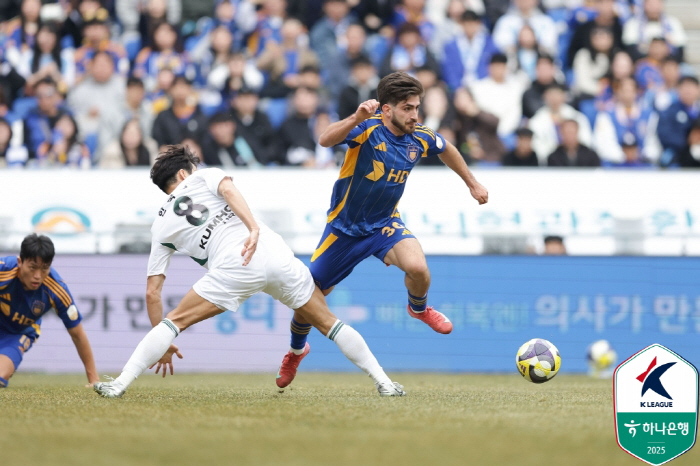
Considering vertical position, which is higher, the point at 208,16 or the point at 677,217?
the point at 208,16

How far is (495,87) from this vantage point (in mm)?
14789

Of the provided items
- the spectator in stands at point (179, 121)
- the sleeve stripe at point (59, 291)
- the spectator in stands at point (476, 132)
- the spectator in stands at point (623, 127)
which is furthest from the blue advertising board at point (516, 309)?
the sleeve stripe at point (59, 291)

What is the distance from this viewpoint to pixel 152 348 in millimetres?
6344

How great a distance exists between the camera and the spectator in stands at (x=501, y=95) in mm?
14523

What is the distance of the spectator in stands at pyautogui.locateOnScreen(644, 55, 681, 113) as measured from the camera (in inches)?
584

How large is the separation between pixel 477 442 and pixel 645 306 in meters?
7.79

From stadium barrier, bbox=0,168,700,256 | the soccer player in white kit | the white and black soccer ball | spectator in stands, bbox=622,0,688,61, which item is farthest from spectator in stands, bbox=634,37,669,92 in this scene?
the soccer player in white kit

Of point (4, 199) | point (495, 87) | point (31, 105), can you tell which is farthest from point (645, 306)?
point (31, 105)

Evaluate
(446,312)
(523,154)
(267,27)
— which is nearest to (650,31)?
(523,154)

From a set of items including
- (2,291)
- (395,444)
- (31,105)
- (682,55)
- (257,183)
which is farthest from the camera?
(682,55)

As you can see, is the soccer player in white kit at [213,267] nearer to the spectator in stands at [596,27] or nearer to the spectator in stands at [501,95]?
the spectator in stands at [501,95]

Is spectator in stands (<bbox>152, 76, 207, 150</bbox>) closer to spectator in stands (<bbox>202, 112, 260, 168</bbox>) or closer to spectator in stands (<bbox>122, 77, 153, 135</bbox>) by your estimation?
spectator in stands (<bbox>202, 112, 260, 168</bbox>)

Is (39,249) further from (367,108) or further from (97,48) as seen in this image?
(97,48)

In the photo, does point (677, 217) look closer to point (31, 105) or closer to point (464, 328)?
point (464, 328)
